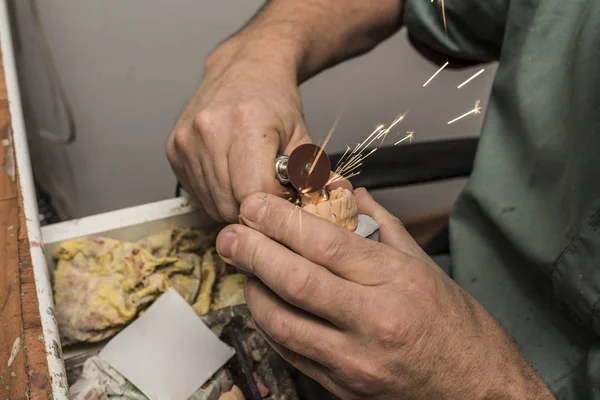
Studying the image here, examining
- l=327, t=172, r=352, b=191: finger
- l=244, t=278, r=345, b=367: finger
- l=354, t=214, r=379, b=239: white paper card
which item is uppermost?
l=327, t=172, r=352, b=191: finger

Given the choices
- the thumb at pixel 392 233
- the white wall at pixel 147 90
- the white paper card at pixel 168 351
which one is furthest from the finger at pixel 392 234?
the white wall at pixel 147 90

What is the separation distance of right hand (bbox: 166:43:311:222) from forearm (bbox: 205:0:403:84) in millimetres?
28

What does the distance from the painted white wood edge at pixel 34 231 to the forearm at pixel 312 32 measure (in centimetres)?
36

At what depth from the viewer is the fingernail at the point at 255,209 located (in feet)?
1.98

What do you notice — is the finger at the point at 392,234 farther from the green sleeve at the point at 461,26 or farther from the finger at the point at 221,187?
the green sleeve at the point at 461,26

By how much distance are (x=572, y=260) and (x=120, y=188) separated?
4.89ft

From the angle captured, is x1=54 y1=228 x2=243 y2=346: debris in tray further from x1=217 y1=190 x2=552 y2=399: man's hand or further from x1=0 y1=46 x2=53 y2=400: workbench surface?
x1=217 y1=190 x2=552 y2=399: man's hand

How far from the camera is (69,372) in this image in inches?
31.5

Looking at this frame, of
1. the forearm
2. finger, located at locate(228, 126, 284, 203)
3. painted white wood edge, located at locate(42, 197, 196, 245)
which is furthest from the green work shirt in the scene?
painted white wood edge, located at locate(42, 197, 196, 245)

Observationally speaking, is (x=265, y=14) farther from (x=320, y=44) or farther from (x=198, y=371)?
(x=198, y=371)

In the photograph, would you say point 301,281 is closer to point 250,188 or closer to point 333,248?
point 333,248

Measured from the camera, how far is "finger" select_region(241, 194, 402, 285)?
569 millimetres

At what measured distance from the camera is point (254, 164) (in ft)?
2.31

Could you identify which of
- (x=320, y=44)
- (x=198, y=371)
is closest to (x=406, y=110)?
(x=320, y=44)
